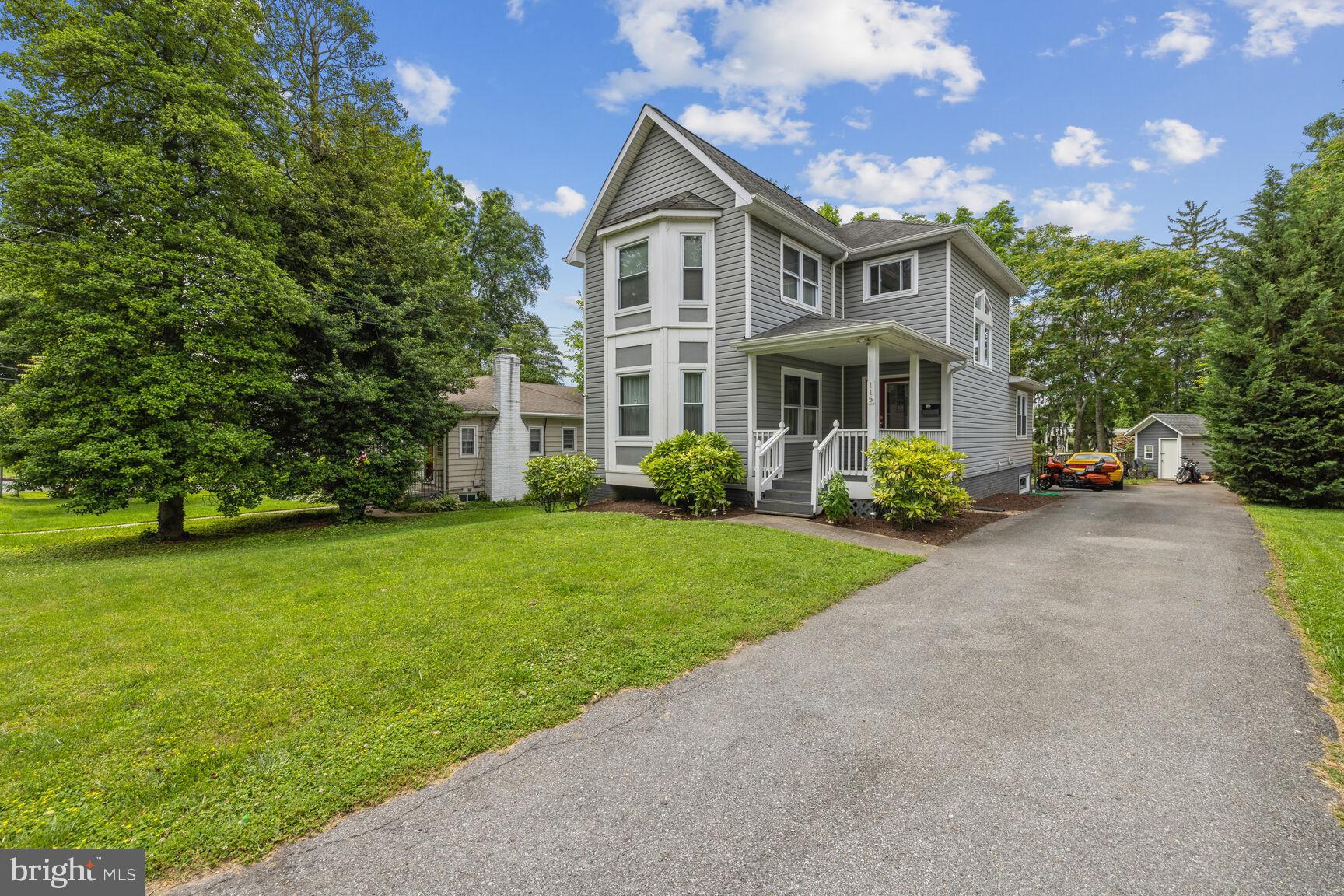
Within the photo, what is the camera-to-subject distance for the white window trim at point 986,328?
49.0 ft

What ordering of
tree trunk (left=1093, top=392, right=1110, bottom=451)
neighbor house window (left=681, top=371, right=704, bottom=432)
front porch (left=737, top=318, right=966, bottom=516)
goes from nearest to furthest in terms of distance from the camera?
1. front porch (left=737, top=318, right=966, bottom=516)
2. neighbor house window (left=681, top=371, right=704, bottom=432)
3. tree trunk (left=1093, top=392, right=1110, bottom=451)

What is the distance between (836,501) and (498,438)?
41.6ft

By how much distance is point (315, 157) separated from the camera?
12.5m

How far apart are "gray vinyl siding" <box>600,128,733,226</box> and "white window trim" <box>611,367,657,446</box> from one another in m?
3.89

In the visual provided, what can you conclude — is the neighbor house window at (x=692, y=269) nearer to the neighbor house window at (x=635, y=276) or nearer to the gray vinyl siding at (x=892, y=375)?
the neighbor house window at (x=635, y=276)

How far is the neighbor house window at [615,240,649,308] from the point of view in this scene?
1198 centimetres

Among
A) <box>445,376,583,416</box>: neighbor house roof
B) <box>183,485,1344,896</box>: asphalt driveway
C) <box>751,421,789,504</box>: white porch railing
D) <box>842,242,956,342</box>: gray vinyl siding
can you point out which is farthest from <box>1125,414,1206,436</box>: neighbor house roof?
<box>183,485,1344,896</box>: asphalt driveway

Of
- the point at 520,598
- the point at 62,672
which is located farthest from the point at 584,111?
the point at 62,672

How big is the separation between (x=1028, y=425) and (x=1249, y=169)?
9105mm

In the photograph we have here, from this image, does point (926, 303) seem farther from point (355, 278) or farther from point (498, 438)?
point (498, 438)

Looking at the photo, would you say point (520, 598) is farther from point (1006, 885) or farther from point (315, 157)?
point (315, 157)

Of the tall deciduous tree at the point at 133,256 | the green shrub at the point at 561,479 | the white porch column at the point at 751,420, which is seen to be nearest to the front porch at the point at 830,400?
the white porch column at the point at 751,420

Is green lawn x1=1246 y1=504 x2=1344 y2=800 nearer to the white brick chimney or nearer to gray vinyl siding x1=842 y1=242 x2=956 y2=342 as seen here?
gray vinyl siding x1=842 y1=242 x2=956 y2=342

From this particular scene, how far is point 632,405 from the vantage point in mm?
12320
